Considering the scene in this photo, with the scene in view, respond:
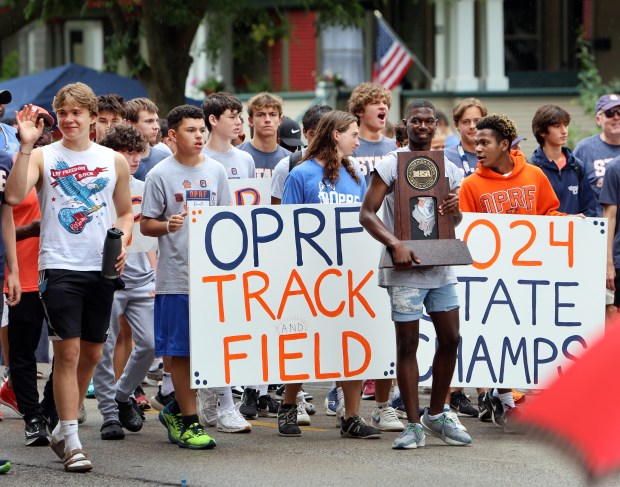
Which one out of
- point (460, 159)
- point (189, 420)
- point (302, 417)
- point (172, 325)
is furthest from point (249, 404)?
point (460, 159)

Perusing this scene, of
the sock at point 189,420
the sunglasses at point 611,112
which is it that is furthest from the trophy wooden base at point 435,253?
the sunglasses at point 611,112

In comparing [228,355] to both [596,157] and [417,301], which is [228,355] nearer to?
[417,301]

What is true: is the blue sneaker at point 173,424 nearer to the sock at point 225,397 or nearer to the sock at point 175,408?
the sock at point 175,408

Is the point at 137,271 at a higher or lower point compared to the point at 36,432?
higher

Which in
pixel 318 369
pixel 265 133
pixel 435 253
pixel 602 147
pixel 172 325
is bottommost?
pixel 318 369

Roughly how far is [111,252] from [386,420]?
2.23 meters

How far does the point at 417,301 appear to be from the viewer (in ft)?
23.5

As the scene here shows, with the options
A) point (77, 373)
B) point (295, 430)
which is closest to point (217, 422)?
point (295, 430)

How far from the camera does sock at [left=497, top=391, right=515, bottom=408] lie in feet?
26.8

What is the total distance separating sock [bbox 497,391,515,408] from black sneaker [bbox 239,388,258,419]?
5.59ft

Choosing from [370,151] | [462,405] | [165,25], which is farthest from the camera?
[165,25]

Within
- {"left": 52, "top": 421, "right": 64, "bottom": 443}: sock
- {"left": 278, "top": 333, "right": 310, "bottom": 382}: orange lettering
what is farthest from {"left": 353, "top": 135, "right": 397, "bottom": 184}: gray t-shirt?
{"left": 52, "top": 421, "right": 64, "bottom": 443}: sock

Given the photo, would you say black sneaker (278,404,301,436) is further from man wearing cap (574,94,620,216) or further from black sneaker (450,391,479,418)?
man wearing cap (574,94,620,216)

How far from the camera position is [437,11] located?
1069 inches
